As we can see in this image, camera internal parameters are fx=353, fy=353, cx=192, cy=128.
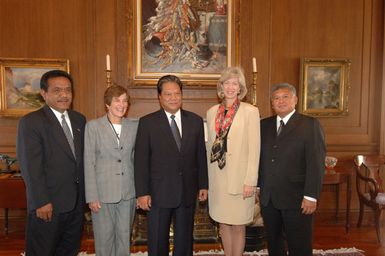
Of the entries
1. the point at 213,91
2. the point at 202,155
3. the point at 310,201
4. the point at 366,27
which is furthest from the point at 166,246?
the point at 366,27

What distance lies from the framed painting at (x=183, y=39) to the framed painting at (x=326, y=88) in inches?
45.6

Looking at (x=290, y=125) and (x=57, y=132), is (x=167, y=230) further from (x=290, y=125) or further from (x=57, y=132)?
(x=290, y=125)

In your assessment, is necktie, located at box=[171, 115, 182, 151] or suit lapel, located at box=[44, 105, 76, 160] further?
necktie, located at box=[171, 115, 182, 151]

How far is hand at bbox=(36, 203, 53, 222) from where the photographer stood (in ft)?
7.91

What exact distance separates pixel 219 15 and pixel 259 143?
2.63 meters

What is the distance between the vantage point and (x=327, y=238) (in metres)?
4.28

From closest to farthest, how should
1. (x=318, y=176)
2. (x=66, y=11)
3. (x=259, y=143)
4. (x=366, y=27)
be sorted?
(x=318, y=176) → (x=259, y=143) → (x=66, y=11) → (x=366, y=27)

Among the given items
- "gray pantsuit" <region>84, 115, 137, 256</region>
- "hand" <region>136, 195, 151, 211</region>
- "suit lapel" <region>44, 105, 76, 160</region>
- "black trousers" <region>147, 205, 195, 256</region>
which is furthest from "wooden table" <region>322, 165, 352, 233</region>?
"suit lapel" <region>44, 105, 76, 160</region>

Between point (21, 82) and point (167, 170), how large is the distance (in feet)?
9.52

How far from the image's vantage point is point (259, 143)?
8.80 ft

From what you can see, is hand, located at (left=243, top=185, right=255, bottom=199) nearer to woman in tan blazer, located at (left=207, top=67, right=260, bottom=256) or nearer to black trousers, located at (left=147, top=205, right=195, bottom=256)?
woman in tan blazer, located at (left=207, top=67, right=260, bottom=256)

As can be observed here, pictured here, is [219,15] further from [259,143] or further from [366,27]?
[259,143]

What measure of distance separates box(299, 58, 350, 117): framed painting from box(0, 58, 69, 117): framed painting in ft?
10.7

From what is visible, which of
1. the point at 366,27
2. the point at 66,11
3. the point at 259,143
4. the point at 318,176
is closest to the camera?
the point at 318,176
